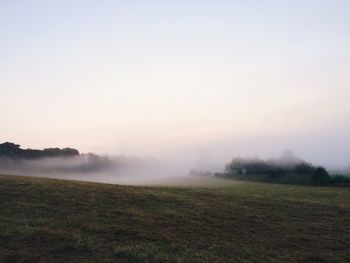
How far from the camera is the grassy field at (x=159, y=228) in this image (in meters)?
17.2

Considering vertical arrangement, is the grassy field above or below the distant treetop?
below

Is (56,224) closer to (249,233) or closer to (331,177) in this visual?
(249,233)

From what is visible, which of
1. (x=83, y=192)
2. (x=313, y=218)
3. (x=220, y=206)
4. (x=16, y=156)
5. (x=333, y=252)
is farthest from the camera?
(x=16, y=156)

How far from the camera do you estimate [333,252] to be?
18578mm

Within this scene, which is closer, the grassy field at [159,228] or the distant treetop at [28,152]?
the grassy field at [159,228]

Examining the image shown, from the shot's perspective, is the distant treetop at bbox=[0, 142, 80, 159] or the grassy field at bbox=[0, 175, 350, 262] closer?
the grassy field at bbox=[0, 175, 350, 262]

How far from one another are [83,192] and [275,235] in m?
15.4

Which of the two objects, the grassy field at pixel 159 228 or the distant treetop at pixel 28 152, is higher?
the distant treetop at pixel 28 152

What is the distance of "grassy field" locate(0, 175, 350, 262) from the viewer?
17156 millimetres

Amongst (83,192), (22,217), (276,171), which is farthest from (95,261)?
(276,171)

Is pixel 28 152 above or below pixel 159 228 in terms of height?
above

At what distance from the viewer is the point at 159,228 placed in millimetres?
21094

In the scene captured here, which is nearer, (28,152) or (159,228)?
(159,228)

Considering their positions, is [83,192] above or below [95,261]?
above
